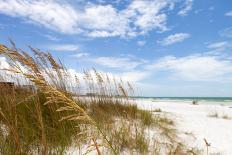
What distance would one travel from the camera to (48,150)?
2.87 m

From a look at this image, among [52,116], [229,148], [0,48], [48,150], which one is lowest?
[229,148]

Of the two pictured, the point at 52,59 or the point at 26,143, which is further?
the point at 52,59

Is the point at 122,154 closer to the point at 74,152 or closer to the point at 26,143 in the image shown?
→ the point at 74,152

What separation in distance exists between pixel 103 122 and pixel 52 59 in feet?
4.25

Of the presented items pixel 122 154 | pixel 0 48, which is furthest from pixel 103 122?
pixel 0 48

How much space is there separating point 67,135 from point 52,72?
2.90 ft

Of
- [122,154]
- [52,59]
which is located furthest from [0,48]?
[122,154]

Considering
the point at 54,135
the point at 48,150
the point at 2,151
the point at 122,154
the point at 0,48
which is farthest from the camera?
the point at 122,154

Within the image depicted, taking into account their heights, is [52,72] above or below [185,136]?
above

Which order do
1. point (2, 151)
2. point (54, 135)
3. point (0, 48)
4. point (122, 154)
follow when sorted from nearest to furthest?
point (0, 48) → point (2, 151) → point (54, 135) → point (122, 154)

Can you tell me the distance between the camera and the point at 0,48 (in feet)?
5.62

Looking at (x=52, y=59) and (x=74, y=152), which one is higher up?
(x=52, y=59)

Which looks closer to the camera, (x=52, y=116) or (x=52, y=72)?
(x=52, y=116)

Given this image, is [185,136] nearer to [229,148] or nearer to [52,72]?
[229,148]
